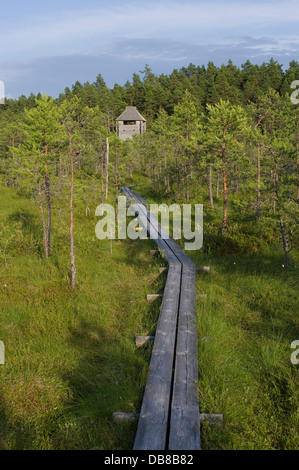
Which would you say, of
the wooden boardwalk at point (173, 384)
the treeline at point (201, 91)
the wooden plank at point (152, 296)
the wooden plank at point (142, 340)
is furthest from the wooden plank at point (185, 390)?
the treeline at point (201, 91)

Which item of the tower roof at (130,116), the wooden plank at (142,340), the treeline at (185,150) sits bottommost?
the wooden plank at (142,340)

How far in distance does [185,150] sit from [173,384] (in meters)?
26.6

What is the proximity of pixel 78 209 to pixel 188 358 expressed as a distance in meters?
19.5

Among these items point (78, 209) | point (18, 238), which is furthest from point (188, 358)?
point (78, 209)

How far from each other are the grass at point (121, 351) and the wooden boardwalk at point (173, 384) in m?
0.20

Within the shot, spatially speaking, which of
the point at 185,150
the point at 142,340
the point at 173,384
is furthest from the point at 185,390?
the point at 185,150

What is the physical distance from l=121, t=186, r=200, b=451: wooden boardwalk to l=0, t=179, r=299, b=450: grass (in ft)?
0.66

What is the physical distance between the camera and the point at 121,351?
655cm

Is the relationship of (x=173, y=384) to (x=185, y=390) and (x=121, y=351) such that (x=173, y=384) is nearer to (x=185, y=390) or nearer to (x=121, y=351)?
(x=185, y=390)

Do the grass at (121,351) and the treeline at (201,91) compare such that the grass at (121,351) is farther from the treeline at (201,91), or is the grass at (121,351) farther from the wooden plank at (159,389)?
the treeline at (201,91)

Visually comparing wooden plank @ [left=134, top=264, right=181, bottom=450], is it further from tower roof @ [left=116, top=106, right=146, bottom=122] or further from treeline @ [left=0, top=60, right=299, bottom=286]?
tower roof @ [left=116, top=106, right=146, bottom=122]

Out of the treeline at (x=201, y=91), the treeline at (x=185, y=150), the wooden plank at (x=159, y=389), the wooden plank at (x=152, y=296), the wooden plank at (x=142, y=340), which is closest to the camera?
the wooden plank at (x=159, y=389)

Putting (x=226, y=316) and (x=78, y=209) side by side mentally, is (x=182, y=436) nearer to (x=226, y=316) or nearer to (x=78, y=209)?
(x=226, y=316)

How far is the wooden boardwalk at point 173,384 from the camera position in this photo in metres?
4.11
